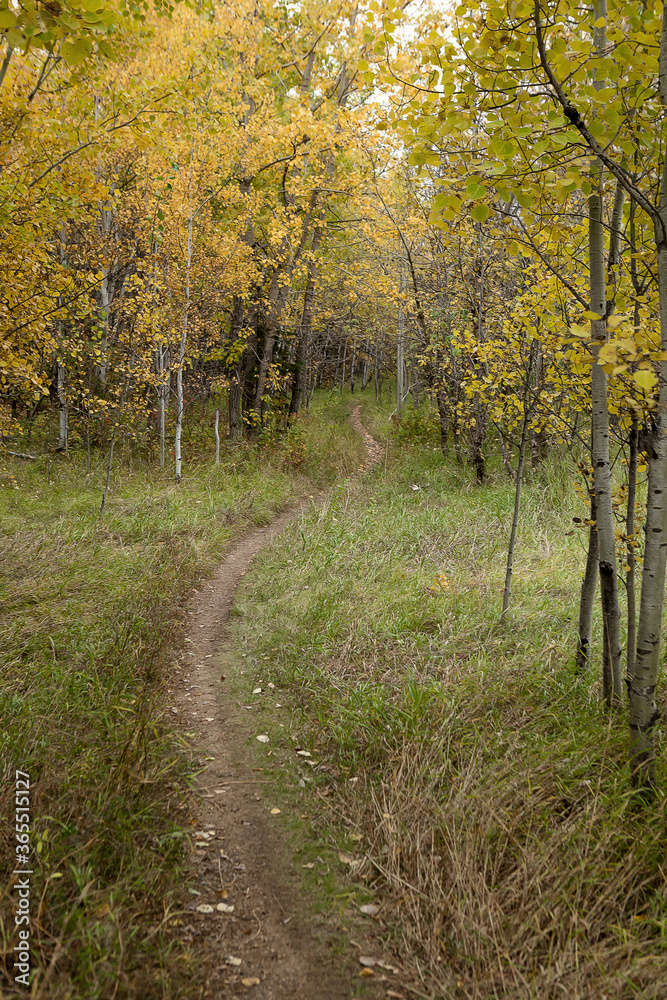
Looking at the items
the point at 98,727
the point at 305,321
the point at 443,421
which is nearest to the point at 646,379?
the point at 98,727

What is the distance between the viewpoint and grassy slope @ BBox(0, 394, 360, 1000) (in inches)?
97.7

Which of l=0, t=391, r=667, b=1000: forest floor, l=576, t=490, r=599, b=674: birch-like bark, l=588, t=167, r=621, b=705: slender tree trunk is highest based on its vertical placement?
l=588, t=167, r=621, b=705: slender tree trunk

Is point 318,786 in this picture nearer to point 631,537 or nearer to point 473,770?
point 473,770

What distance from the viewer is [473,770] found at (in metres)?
3.53

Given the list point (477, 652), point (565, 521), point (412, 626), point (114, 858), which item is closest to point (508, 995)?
point (114, 858)

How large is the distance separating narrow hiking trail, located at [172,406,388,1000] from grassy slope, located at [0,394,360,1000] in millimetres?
180

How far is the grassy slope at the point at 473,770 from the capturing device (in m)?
2.59

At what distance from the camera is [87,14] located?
9.70 feet

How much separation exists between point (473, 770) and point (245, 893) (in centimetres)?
159

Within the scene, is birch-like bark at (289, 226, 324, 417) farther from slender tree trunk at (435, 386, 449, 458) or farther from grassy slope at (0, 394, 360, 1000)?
grassy slope at (0, 394, 360, 1000)

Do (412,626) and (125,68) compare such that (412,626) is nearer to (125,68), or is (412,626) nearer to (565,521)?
(565,521)

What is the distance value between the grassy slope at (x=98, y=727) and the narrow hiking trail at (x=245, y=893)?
180mm

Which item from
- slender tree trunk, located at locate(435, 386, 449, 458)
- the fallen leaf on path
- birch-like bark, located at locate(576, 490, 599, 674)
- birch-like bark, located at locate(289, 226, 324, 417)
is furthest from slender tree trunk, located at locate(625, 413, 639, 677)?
birch-like bark, located at locate(289, 226, 324, 417)

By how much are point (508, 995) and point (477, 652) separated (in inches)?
116
